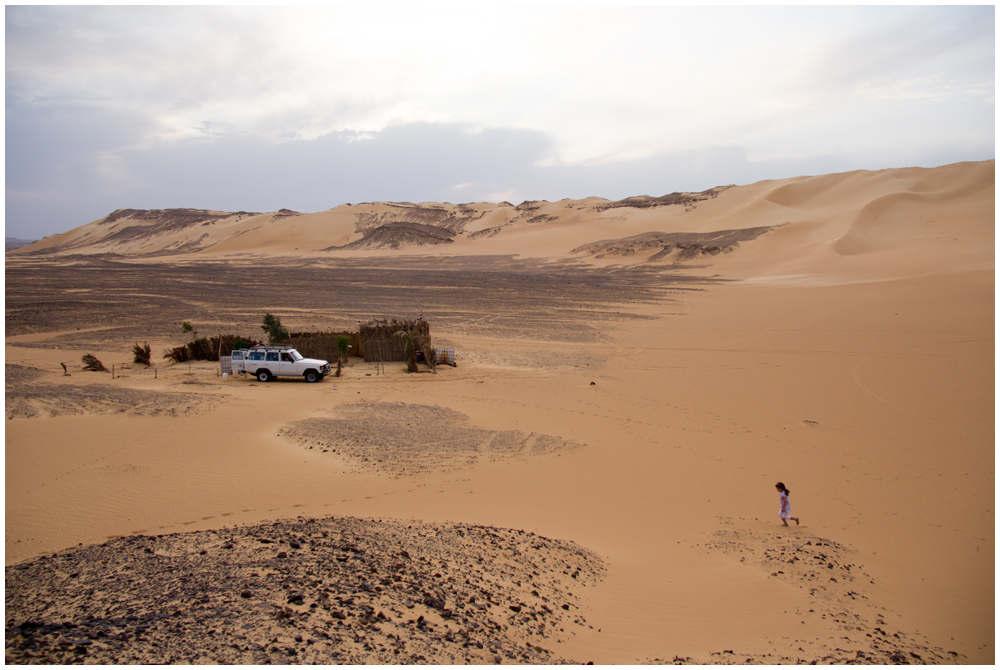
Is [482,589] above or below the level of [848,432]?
above

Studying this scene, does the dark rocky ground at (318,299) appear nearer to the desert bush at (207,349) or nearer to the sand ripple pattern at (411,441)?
the desert bush at (207,349)

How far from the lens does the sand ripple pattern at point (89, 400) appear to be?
1263 cm

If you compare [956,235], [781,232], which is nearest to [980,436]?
[956,235]

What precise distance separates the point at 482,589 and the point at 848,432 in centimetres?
1061

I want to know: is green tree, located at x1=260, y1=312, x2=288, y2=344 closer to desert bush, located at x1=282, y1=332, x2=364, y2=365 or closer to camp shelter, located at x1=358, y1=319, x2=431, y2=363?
desert bush, located at x1=282, y1=332, x2=364, y2=365

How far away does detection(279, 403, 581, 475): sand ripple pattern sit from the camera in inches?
418

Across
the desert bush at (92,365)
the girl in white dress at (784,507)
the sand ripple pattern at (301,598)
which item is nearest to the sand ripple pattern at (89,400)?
the desert bush at (92,365)

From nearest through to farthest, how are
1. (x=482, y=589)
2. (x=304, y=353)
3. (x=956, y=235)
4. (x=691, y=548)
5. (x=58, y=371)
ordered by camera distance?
(x=482, y=589)
(x=691, y=548)
(x=58, y=371)
(x=304, y=353)
(x=956, y=235)

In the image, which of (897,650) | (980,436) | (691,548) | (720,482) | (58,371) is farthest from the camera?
(58,371)

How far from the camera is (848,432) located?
13.2m

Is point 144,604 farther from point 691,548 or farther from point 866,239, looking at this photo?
point 866,239

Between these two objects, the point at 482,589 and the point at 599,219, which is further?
the point at 599,219

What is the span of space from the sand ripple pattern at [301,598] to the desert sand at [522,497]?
29 millimetres

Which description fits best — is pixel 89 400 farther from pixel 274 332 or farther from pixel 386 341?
pixel 386 341
